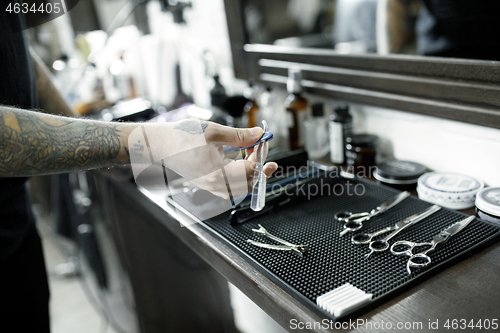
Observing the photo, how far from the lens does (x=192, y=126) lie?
0.67m

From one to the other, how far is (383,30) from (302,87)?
32 centimetres

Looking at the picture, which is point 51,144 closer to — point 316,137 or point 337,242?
point 337,242

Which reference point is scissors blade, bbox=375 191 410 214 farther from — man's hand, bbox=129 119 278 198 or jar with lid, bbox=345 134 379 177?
man's hand, bbox=129 119 278 198

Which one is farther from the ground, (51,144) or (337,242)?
(51,144)

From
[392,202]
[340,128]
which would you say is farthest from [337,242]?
[340,128]

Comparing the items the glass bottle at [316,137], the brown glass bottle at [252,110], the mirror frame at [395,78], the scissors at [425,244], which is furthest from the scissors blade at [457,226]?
the brown glass bottle at [252,110]

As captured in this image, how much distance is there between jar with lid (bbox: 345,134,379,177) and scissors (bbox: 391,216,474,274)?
1.08ft

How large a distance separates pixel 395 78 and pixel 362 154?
0.22 metres

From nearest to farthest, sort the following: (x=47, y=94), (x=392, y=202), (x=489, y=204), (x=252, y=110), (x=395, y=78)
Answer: (x=489, y=204)
(x=392, y=202)
(x=395, y=78)
(x=47, y=94)
(x=252, y=110)

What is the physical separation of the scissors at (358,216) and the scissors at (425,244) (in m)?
0.10

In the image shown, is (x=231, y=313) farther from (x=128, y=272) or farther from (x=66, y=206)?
(x=66, y=206)

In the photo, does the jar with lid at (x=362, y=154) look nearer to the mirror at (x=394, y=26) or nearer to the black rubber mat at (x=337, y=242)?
the black rubber mat at (x=337, y=242)

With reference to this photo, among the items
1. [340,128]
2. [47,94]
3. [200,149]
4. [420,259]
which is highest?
[47,94]

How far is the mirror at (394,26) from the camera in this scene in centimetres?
113
